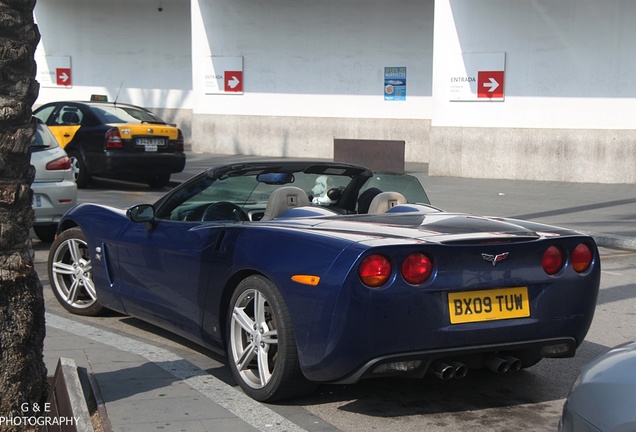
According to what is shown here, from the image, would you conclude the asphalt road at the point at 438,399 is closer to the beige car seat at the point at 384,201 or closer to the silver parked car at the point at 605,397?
the beige car seat at the point at 384,201

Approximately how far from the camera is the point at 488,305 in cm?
489

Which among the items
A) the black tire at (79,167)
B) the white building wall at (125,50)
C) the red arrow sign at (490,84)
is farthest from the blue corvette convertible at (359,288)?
the white building wall at (125,50)

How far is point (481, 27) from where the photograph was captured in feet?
61.9

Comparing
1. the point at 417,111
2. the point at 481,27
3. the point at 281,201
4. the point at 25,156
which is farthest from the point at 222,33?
the point at 25,156

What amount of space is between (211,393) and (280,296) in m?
0.77

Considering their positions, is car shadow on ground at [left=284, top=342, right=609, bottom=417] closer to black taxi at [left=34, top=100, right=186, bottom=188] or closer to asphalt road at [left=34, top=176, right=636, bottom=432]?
asphalt road at [left=34, top=176, right=636, bottom=432]

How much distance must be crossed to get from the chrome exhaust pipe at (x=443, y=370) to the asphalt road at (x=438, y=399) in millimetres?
266

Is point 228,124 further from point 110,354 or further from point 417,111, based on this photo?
point 110,354

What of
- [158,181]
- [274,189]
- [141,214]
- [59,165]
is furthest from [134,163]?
[274,189]

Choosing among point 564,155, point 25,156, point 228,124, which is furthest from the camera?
point 228,124

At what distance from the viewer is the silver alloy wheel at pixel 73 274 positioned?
7227mm

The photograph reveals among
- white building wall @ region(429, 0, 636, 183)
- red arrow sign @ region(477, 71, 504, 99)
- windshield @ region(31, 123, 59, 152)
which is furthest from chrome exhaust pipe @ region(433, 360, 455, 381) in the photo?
red arrow sign @ region(477, 71, 504, 99)

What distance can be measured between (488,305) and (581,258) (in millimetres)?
697

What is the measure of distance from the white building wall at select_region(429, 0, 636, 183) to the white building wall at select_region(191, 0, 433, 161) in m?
3.04
